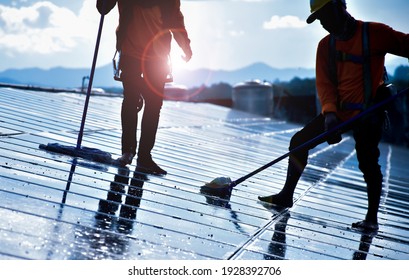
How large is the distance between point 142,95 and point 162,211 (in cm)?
176

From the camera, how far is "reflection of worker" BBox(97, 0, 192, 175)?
16.6 ft

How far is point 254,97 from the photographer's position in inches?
1122

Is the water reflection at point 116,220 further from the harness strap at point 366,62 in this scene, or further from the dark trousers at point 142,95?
the harness strap at point 366,62

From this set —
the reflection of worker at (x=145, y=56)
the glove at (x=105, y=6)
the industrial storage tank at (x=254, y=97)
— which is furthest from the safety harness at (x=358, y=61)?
the industrial storage tank at (x=254, y=97)

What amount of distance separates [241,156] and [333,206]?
264 cm

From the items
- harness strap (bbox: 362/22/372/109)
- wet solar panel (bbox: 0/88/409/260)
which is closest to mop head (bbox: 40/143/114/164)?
wet solar panel (bbox: 0/88/409/260)

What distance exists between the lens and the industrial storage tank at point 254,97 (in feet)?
92.2

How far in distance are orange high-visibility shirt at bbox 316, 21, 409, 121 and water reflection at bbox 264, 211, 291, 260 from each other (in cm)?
92

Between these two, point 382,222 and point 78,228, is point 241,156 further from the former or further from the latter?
point 78,228

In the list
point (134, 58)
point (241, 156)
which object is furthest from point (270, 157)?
point (134, 58)

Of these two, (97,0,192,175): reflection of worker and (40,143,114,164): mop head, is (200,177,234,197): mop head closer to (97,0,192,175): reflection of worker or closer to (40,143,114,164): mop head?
(97,0,192,175): reflection of worker

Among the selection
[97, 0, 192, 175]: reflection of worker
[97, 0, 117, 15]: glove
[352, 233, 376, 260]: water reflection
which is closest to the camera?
[352, 233, 376, 260]: water reflection

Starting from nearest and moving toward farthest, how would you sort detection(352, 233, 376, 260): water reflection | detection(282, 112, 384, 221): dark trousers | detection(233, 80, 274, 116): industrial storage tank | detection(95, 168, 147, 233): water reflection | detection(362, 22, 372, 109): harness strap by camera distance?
detection(95, 168, 147, 233): water reflection → detection(352, 233, 376, 260): water reflection → detection(362, 22, 372, 109): harness strap → detection(282, 112, 384, 221): dark trousers → detection(233, 80, 274, 116): industrial storage tank
